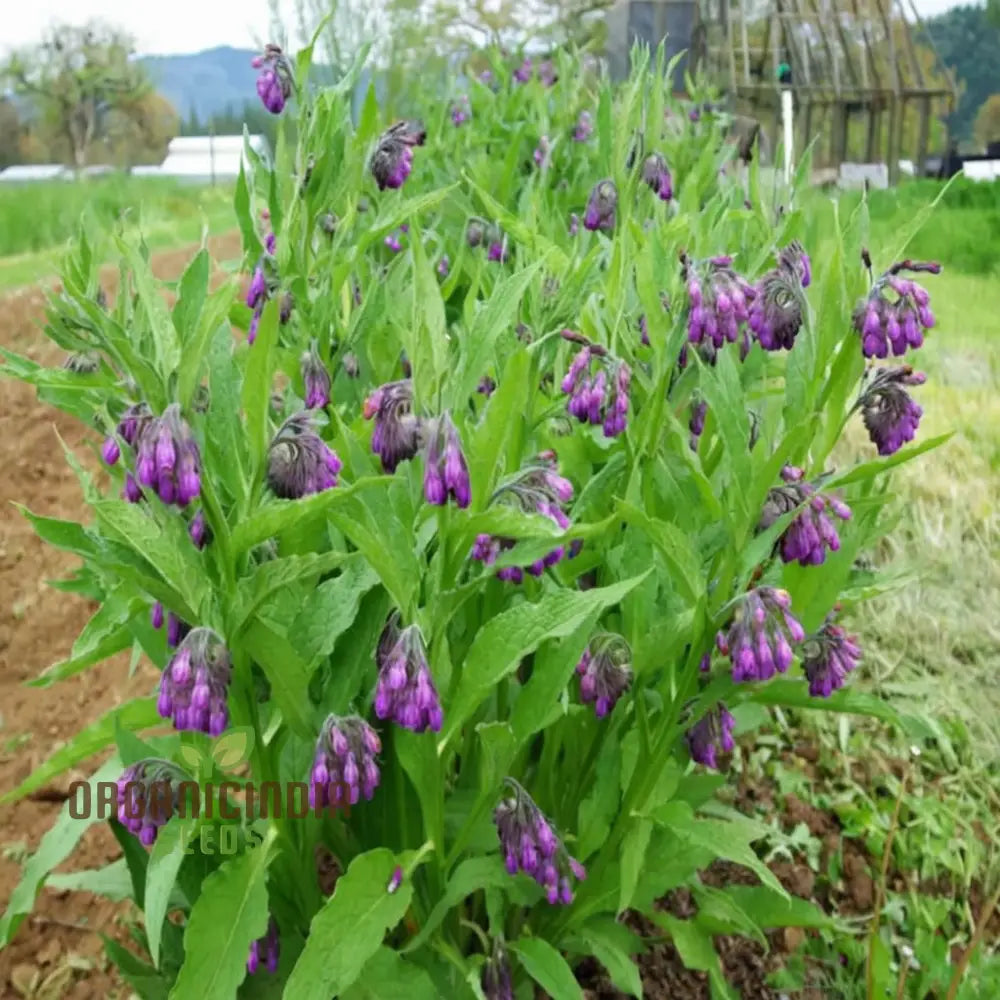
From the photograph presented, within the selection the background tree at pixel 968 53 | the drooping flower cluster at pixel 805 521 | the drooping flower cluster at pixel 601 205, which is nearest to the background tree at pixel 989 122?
the background tree at pixel 968 53

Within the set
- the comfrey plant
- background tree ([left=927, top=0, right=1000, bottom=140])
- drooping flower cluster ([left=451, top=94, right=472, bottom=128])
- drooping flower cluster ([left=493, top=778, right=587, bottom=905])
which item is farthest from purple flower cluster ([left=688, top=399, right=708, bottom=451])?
background tree ([left=927, top=0, right=1000, bottom=140])

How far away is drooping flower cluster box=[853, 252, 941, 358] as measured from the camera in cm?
119

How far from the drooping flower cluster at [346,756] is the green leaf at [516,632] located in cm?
11

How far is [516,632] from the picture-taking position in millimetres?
1125

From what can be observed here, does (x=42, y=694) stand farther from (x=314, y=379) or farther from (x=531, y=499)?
(x=531, y=499)

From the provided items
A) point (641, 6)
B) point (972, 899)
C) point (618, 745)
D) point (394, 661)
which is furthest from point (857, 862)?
point (641, 6)

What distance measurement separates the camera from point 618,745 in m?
1.52

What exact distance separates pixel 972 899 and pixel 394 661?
1.62 metres

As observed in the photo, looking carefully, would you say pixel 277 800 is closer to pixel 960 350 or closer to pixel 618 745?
pixel 618 745

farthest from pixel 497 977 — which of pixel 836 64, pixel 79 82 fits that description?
pixel 836 64

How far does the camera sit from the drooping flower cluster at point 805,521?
1.19 meters

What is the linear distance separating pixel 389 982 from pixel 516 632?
0.50 m

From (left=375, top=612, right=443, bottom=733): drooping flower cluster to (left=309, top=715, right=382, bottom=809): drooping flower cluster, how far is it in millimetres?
81

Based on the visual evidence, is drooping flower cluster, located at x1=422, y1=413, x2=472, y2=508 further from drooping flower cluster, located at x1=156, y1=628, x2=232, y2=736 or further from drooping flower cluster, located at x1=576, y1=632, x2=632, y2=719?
drooping flower cluster, located at x1=576, y1=632, x2=632, y2=719
